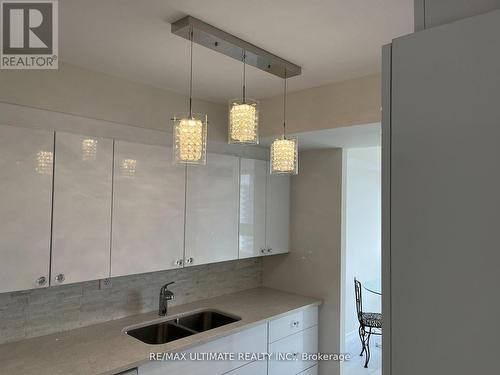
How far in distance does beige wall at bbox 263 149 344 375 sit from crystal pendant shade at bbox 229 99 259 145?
5.64 feet

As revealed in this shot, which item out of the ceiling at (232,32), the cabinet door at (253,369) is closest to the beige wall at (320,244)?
the cabinet door at (253,369)

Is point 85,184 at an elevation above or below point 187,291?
above

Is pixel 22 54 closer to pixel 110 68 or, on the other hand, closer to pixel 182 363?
pixel 110 68

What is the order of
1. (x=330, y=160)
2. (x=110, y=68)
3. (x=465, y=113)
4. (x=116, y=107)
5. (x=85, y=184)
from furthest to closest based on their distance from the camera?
(x=330, y=160) < (x=116, y=107) < (x=110, y=68) < (x=85, y=184) < (x=465, y=113)

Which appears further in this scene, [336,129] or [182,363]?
[336,129]

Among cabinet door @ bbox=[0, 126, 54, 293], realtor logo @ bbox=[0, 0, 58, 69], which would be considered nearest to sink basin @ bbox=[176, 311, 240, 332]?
cabinet door @ bbox=[0, 126, 54, 293]

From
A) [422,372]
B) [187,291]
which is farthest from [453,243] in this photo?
[187,291]

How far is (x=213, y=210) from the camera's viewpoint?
9.05ft

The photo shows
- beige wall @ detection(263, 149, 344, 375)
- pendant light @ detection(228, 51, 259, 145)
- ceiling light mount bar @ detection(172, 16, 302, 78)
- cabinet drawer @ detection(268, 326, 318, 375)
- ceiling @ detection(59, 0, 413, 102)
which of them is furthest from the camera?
beige wall @ detection(263, 149, 344, 375)

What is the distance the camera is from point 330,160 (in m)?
3.32

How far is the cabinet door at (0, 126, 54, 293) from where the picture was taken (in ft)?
5.78

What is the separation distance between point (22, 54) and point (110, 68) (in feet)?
1.65

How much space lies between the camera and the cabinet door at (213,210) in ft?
8.54

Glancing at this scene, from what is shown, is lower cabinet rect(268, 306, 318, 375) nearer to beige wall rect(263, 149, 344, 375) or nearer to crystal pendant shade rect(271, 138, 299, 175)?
beige wall rect(263, 149, 344, 375)
